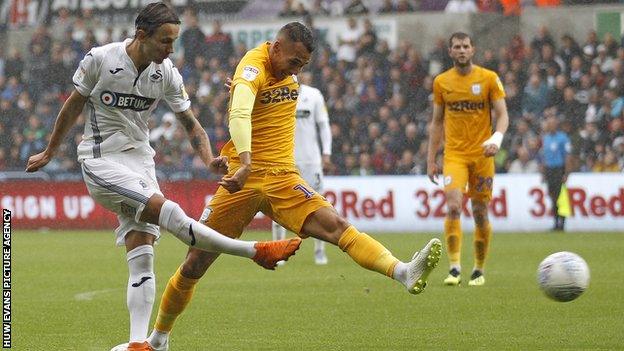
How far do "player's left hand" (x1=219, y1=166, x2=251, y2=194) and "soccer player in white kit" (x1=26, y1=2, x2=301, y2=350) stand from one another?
9.5 inches

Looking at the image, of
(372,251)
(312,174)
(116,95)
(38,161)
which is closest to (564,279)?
(372,251)

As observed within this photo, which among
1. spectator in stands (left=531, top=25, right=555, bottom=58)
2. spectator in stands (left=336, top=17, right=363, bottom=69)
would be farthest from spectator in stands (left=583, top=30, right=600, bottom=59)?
spectator in stands (left=336, top=17, right=363, bottom=69)

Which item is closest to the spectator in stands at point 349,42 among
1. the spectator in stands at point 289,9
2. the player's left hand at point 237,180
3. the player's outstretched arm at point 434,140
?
the spectator in stands at point 289,9

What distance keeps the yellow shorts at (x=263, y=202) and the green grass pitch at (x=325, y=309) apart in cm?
90

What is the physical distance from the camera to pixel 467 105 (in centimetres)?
1368

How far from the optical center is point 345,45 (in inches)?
1135

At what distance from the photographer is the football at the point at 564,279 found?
923 centimetres

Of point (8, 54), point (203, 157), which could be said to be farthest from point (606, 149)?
point (203, 157)

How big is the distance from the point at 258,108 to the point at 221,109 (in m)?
19.6

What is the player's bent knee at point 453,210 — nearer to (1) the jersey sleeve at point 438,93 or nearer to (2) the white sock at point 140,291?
(1) the jersey sleeve at point 438,93

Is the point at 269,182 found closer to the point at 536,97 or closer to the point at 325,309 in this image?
the point at 325,309

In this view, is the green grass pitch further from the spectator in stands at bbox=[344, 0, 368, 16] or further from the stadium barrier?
the spectator in stands at bbox=[344, 0, 368, 16]

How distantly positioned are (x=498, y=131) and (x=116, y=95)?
5.44 meters

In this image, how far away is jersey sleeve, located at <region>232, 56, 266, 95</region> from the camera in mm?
8492
